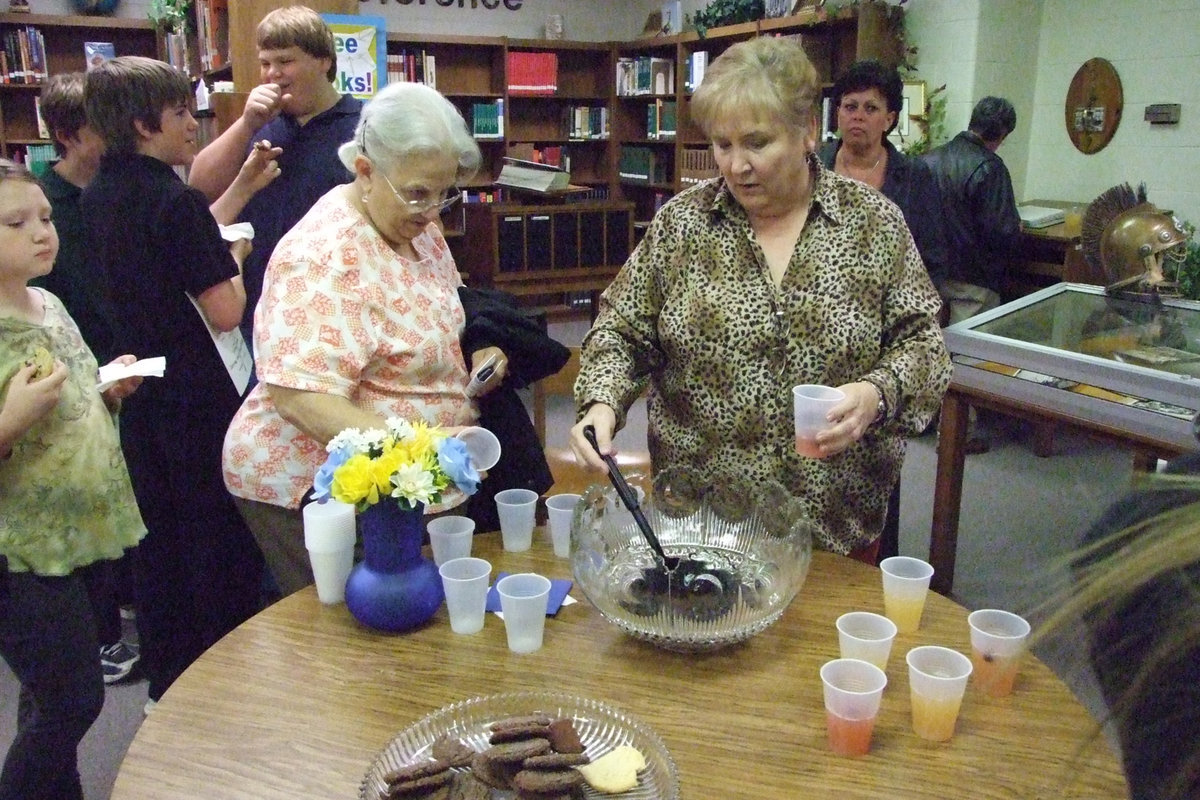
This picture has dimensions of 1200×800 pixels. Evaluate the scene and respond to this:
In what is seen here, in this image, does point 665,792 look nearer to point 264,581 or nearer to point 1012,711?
point 1012,711

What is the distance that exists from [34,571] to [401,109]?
1066mm

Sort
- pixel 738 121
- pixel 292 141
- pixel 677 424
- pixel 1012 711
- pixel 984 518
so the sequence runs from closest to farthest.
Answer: pixel 1012 711 → pixel 738 121 → pixel 677 424 → pixel 292 141 → pixel 984 518

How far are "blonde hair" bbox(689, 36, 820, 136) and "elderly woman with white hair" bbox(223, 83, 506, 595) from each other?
490 mm

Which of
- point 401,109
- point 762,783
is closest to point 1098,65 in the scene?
point 401,109

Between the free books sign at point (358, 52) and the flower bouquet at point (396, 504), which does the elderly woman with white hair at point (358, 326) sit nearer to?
the flower bouquet at point (396, 504)

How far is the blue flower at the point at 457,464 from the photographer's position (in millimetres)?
1365

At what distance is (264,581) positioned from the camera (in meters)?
3.24

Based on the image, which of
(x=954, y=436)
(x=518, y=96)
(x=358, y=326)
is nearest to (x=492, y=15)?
(x=518, y=96)

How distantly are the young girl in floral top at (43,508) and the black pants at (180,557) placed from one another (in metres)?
0.53

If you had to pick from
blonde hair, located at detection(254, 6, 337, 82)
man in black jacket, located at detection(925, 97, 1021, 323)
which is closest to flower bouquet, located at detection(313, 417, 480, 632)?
blonde hair, located at detection(254, 6, 337, 82)

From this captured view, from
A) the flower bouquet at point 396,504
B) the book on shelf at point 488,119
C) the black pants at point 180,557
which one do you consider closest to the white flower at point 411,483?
the flower bouquet at point 396,504

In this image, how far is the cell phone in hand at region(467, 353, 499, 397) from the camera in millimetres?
1852

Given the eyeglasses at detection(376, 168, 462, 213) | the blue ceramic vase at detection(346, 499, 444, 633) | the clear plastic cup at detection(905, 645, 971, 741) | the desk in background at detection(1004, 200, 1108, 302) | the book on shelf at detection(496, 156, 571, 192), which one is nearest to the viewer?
the clear plastic cup at detection(905, 645, 971, 741)

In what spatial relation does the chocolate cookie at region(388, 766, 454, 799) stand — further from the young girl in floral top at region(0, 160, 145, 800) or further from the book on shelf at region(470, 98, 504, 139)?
the book on shelf at region(470, 98, 504, 139)
